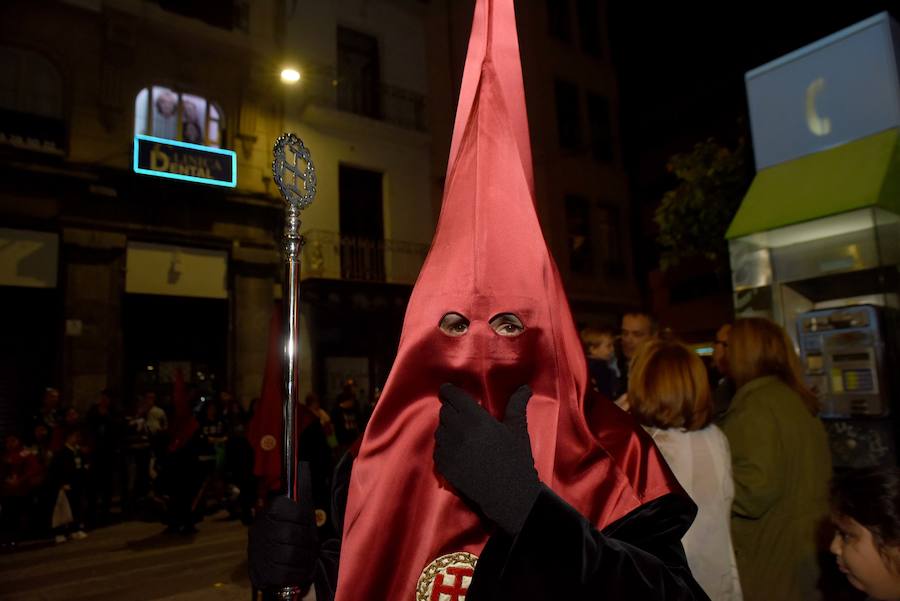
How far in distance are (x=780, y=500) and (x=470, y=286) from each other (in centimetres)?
222

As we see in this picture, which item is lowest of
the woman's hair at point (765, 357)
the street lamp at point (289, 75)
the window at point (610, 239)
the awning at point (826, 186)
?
the woman's hair at point (765, 357)

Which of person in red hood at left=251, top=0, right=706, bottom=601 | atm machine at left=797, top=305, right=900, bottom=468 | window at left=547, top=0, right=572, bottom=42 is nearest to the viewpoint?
person in red hood at left=251, top=0, right=706, bottom=601

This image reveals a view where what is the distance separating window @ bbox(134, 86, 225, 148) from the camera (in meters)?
12.6

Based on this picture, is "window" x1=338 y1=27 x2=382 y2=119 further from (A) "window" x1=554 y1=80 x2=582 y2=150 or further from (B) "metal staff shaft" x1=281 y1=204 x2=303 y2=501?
(B) "metal staff shaft" x1=281 y1=204 x2=303 y2=501

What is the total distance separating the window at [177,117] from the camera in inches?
496

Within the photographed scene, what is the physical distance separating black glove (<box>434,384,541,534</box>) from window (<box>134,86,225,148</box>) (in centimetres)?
1324

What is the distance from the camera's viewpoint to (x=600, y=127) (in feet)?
66.8

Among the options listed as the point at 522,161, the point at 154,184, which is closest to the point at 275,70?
the point at 154,184

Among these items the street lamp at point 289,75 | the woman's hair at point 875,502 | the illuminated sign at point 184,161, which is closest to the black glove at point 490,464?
the woman's hair at point 875,502

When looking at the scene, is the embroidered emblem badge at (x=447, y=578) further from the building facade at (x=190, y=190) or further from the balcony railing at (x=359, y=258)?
the balcony railing at (x=359, y=258)

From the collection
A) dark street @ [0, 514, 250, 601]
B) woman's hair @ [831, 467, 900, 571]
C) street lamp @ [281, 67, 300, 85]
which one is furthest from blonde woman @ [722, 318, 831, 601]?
street lamp @ [281, 67, 300, 85]

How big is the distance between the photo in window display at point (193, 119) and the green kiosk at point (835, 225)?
10846 millimetres

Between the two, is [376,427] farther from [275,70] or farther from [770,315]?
[275,70]

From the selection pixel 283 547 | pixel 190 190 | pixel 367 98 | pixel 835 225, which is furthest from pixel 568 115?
pixel 283 547
